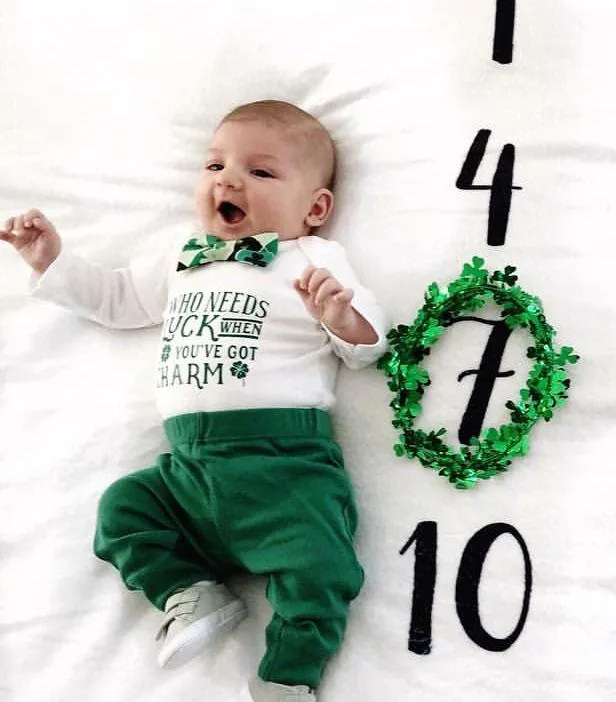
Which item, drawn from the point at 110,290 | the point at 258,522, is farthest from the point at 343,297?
the point at 110,290

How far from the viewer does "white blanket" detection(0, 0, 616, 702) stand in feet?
3.26

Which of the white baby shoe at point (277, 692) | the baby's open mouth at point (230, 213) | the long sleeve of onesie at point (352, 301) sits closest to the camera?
the white baby shoe at point (277, 692)

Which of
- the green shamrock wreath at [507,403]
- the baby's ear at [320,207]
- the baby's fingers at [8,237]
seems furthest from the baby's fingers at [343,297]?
the baby's fingers at [8,237]

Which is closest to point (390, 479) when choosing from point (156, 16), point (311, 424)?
point (311, 424)

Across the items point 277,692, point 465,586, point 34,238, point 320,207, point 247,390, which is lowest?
point 277,692

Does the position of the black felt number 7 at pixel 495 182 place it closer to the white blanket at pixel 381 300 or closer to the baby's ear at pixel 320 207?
the white blanket at pixel 381 300

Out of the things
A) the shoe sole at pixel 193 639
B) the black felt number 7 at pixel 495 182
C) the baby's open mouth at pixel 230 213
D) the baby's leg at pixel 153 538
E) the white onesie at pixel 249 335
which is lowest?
the shoe sole at pixel 193 639

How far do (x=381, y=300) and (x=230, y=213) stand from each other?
0.22m

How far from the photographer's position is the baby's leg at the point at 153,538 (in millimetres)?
1041

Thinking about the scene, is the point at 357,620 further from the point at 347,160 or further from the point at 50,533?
the point at 347,160

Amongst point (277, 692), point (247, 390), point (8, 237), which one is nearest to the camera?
point (277, 692)

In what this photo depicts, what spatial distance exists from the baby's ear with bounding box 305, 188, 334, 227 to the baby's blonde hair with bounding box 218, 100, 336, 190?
0.02 meters

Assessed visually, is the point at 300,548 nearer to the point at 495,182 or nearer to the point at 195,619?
the point at 195,619

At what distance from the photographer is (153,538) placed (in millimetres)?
1045
